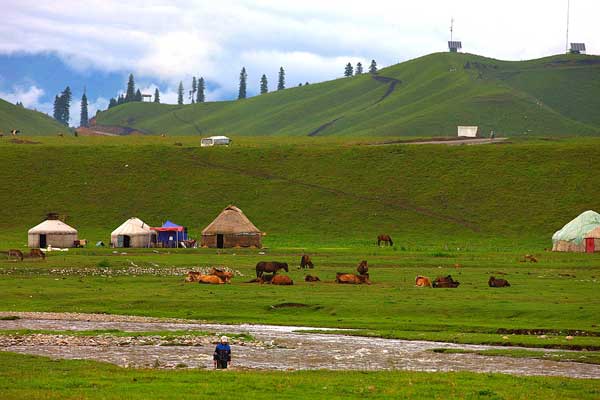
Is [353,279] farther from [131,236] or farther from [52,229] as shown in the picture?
[52,229]

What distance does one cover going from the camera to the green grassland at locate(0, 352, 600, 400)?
960 inches

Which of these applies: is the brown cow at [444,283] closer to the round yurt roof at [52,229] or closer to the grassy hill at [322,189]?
the grassy hill at [322,189]

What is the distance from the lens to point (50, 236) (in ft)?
291

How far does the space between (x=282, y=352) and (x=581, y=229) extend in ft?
191

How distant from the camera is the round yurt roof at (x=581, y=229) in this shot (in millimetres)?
86875

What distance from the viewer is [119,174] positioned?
13062 cm

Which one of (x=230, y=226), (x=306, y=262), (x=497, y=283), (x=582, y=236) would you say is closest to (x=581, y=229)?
(x=582, y=236)

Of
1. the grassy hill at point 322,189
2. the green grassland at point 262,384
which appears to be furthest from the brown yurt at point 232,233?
the green grassland at point 262,384

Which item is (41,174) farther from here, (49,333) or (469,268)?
(49,333)

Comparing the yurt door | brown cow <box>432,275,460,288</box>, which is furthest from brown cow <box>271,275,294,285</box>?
the yurt door

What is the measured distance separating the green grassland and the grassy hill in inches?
2635

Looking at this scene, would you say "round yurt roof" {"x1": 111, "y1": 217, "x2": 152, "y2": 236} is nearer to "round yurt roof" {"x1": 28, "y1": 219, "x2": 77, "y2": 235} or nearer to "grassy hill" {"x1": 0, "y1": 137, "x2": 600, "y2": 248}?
"round yurt roof" {"x1": 28, "y1": 219, "x2": 77, "y2": 235}

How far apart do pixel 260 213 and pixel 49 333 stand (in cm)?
7869

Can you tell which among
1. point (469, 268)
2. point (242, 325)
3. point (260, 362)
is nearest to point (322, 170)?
point (469, 268)
